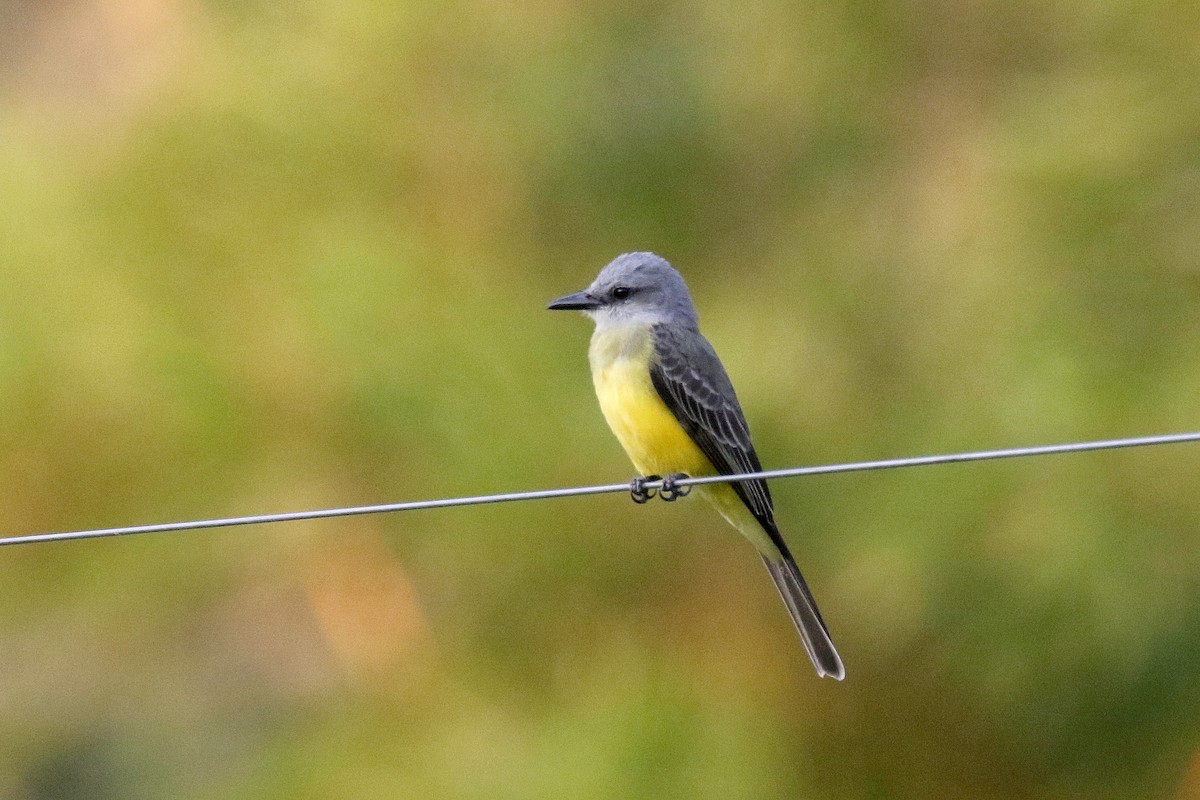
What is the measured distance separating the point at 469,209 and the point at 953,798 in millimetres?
2571

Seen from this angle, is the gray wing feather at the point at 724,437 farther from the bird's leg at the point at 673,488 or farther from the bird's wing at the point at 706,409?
the bird's leg at the point at 673,488

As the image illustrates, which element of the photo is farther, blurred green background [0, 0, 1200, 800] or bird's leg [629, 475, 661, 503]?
blurred green background [0, 0, 1200, 800]

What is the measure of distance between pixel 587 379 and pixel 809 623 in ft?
4.64

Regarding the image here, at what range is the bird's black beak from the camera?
4.56 m

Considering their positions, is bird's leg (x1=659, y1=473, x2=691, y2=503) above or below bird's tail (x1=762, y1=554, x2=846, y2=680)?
above

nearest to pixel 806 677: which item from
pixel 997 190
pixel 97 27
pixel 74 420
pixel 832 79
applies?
pixel 997 190

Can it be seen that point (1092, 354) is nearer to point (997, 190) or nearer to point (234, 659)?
point (997, 190)

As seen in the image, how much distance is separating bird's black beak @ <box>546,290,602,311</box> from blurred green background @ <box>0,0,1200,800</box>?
0.91 m

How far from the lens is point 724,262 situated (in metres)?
5.98

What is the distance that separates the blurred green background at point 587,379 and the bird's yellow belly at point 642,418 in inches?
41.3

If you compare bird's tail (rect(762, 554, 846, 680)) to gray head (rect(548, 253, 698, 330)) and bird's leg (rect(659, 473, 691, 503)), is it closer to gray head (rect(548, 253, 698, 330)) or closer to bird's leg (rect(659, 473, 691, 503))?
bird's leg (rect(659, 473, 691, 503))

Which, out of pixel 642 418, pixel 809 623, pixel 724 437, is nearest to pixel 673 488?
pixel 642 418

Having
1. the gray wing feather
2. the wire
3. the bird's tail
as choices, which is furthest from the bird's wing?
the wire

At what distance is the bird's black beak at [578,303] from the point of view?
456 cm
